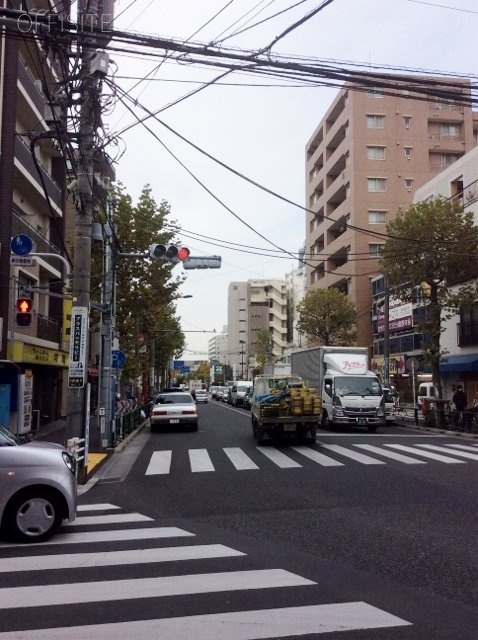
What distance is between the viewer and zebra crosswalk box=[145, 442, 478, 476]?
13.8 metres

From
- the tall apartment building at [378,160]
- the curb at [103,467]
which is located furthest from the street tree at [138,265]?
the tall apartment building at [378,160]

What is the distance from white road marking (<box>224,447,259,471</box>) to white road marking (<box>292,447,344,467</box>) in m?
1.56

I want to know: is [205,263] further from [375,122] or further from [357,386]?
[375,122]

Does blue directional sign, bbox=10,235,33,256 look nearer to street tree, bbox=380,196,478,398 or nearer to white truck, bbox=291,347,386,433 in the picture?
white truck, bbox=291,347,386,433

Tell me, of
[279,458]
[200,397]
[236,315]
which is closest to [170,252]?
[279,458]

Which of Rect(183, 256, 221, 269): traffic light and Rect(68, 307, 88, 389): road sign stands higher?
Rect(183, 256, 221, 269): traffic light

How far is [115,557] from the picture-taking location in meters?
6.40

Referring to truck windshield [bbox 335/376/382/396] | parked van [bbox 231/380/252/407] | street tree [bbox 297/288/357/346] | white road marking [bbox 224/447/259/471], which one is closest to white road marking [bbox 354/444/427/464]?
white road marking [bbox 224/447/259/471]

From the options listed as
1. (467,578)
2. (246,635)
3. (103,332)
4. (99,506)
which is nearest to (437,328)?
(103,332)

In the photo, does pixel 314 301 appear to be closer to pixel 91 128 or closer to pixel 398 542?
pixel 91 128

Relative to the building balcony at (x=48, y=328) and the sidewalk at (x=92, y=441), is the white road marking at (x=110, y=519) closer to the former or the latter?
the sidewalk at (x=92, y=441)

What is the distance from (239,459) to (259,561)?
8.72 metres

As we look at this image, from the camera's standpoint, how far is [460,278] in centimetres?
2819

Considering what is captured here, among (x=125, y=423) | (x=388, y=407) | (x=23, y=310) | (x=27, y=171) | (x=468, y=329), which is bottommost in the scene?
(x=125, y=423)
